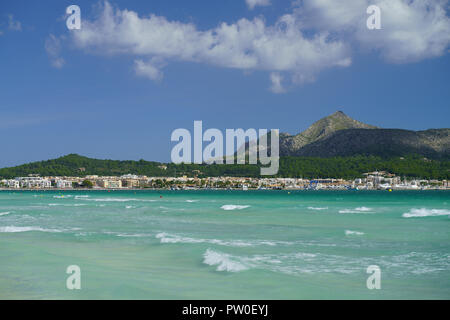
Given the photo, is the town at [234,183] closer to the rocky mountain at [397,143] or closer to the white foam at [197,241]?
the rocky mountain at [397,143]

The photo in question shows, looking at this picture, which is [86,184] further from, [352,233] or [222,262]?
[222,262]

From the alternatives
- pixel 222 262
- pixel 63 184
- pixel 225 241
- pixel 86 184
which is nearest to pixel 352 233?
pixel 225 241

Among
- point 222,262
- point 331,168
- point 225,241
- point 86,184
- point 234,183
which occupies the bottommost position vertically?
point 234,183

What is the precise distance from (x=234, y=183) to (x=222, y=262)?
168786 millimetres

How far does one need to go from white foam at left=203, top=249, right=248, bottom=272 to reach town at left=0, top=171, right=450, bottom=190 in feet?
487

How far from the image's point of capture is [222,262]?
1227 centimetres

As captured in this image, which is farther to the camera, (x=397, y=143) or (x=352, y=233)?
(x=397, y=143)

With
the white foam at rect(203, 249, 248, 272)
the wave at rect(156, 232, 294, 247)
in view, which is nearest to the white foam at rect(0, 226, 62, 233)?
the wave at rect(156, 232, 294, 247)

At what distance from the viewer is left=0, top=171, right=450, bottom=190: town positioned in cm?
15700

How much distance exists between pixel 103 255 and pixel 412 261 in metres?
9.36

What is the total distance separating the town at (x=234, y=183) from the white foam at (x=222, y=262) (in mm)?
148575

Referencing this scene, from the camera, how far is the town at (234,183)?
515ft
